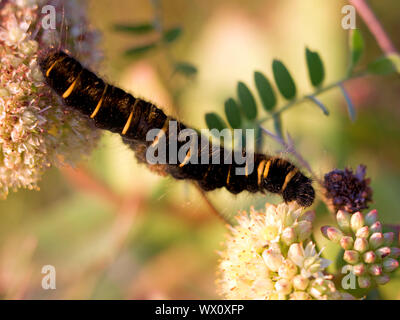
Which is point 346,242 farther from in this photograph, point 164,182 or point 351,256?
point 164,182

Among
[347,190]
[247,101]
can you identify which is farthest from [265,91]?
[347,190]

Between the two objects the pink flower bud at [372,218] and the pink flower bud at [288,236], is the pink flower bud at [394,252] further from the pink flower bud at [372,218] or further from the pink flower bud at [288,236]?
the pink flower bud at [288,236]

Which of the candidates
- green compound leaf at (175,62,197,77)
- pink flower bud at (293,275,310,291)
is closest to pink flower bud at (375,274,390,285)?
pink flower bud at (293,275,310,291)

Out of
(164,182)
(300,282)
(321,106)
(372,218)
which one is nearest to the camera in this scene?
(300,282)

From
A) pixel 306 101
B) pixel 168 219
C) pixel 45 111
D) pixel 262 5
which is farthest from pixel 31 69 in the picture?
pixel 262 5

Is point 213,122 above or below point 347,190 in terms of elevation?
above

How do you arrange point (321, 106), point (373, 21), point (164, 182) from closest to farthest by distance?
point (321, 106) < point (373, 21) < point (164, 182)

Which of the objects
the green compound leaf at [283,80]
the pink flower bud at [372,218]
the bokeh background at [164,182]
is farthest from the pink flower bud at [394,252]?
the bokeh background at [164,182]
